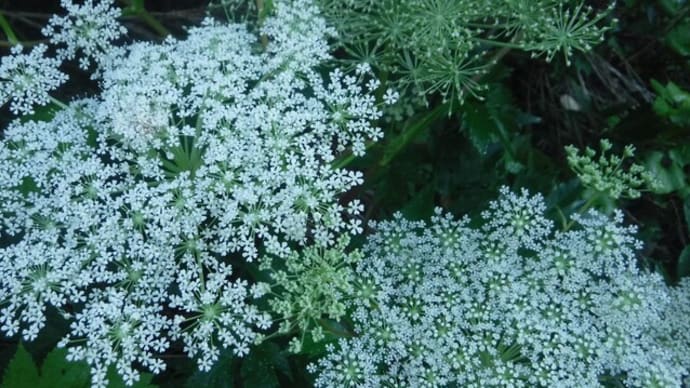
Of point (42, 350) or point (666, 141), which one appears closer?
point (42, 350)

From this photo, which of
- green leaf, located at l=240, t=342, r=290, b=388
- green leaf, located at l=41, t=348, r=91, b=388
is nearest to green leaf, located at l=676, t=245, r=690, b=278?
green leaf, located at l=240, t=342, r=290, b=388

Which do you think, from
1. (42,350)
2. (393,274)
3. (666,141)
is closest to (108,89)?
(42,350)

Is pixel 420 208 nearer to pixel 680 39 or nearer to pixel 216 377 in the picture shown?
pixel 216 377

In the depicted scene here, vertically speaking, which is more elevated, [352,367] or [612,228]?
[612,228]

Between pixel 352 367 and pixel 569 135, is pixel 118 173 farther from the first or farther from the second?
pixel 569 135

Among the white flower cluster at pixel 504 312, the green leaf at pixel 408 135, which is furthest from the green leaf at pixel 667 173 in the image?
the green leaf at pixel 408 135

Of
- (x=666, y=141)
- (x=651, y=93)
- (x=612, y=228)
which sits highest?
(x=651, y=93)
